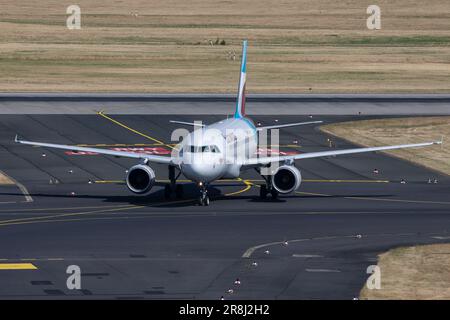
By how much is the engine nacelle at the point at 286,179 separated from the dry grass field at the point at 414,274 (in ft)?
45.1

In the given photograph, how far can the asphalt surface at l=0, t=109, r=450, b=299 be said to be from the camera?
143ft

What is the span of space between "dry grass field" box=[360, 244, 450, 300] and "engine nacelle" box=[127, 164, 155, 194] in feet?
56.6

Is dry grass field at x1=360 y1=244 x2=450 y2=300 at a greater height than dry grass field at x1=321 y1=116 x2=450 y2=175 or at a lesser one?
lesser

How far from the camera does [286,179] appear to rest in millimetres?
64188

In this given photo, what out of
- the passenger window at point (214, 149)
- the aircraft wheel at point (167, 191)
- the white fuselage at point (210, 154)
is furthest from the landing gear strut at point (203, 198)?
the aircraft wheel at point (167, 191)

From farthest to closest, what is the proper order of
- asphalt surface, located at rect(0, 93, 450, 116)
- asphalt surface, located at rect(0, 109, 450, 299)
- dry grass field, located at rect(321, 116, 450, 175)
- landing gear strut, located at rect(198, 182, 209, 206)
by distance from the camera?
asphalt surface, located at rect(0, 93, 450, 116) → dry grass field, located at rect(321, 116, 450, 175) → landing gear strut, located at rect(198, 182, 209, 206) → asphalt surface, located at rect(0, 109, 450, 299)

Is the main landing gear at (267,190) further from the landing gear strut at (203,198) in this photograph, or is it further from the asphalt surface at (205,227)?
the landing gear strut at (203,198)

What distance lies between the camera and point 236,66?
149 metres

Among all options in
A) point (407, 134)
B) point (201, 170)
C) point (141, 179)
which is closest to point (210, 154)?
point (201, 170)

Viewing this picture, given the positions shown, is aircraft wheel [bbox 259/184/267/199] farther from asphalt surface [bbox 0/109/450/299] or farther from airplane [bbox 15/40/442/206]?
asphalt surface [bbox 0/109/450/299]

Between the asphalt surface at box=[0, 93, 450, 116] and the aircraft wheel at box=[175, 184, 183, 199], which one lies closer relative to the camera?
the aircraft wheel at box=[175, 184, 183, 199]

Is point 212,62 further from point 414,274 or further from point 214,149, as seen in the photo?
point 414,274

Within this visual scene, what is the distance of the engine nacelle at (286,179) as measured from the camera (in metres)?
63.9

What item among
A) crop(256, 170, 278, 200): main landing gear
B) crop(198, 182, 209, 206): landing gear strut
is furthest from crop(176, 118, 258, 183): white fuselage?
crop(256, 170, 278, 200): main landing gear
